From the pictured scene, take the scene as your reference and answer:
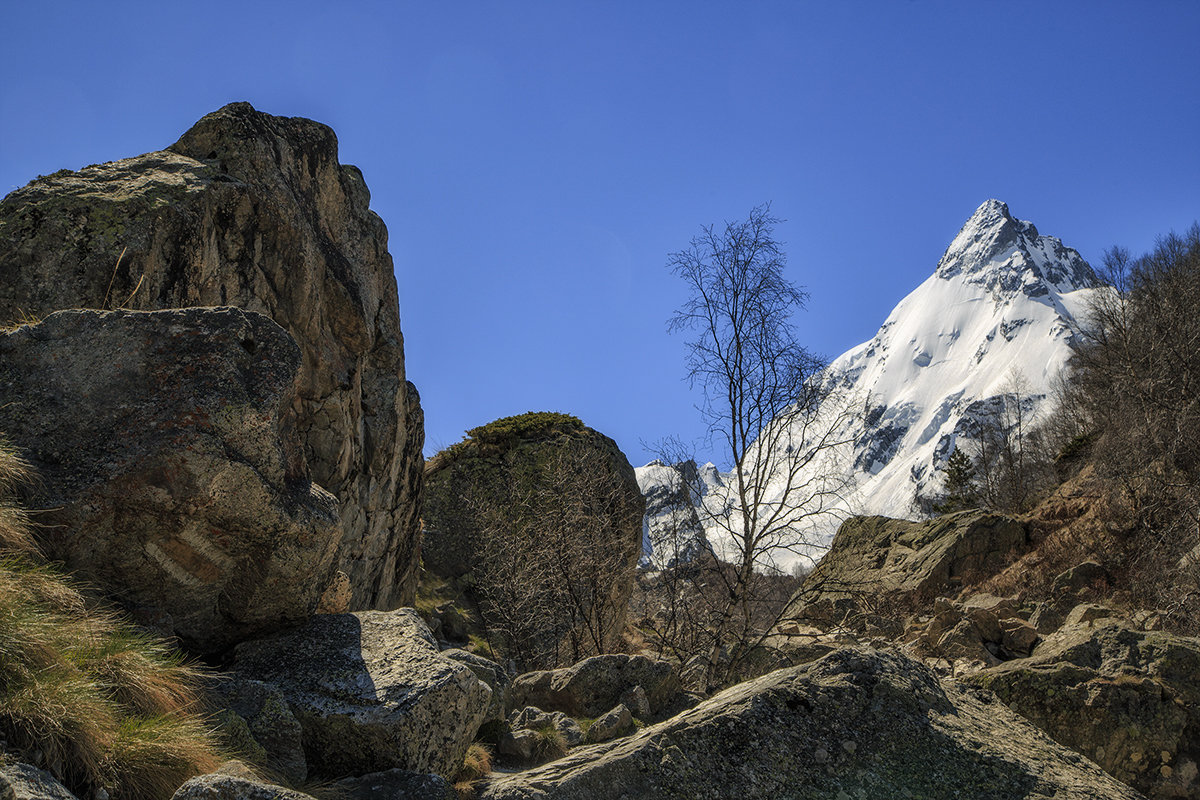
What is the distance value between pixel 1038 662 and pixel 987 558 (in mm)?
15899

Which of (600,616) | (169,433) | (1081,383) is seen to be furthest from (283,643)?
(1081,383)

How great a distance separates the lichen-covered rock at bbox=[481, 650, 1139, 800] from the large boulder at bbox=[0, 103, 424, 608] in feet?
12.6

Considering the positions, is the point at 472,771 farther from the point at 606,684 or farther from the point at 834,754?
the point at 606,684

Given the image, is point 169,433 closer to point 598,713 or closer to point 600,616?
point 598,713

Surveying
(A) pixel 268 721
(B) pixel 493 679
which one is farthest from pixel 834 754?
(B) pixel 493 679

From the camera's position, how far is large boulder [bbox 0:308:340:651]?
4973mm

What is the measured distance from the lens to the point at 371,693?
473cm

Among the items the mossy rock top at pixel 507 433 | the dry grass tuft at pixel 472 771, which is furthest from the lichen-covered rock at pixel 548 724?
the mossy rock top at pixel 507 433

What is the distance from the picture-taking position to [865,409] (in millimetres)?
10633

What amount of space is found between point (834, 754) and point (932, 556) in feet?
63.2

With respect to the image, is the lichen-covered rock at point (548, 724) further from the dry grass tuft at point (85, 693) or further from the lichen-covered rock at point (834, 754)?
the dry grass tuft at point (85, 693)

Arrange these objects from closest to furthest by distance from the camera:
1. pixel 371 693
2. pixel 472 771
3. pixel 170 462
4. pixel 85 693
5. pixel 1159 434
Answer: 1. pixel 85 693
2. pixel 371 693
3. pixel 170 462
4. pixel 472 771
5. pixel 1159 434

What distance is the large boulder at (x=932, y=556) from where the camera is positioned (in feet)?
67.0

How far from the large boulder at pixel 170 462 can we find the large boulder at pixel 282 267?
2.52 ft
